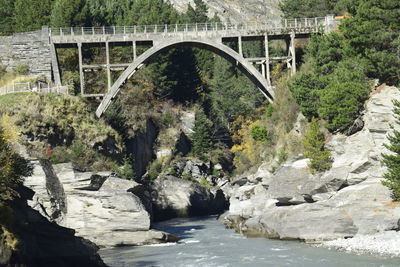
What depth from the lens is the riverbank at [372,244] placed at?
80.3ft

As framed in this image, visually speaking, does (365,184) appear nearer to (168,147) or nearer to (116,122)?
(116,122)

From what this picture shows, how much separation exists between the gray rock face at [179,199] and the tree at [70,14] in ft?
49.4

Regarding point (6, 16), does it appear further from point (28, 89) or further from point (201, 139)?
point (28, 89)

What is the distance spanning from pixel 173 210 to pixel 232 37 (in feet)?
45.8

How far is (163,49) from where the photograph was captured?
4797 cm

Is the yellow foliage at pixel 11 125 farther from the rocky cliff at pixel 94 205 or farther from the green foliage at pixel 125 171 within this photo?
the green foliage at pixel 125 171

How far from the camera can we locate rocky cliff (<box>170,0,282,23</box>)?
155 m

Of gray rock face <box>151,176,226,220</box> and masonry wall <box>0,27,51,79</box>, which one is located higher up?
masonry wall <box>0,27,51,79</box>

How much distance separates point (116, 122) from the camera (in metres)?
47.3

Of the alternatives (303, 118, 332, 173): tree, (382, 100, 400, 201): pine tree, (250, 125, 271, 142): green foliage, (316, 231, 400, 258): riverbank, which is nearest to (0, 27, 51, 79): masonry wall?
(250, 125, 271, 142): green foliage

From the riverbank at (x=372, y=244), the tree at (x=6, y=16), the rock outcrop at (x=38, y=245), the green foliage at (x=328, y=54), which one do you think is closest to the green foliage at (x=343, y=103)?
the green foliage at (x=328, y=54)

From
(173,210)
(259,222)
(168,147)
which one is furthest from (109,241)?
(168,147)

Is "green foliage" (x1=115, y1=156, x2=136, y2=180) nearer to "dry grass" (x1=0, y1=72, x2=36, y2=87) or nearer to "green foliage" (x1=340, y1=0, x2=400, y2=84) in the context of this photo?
"dry grass" (x1=0, y1=72, x2=36, y2=87)

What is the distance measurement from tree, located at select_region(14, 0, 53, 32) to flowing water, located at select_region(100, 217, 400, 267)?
31.3m
